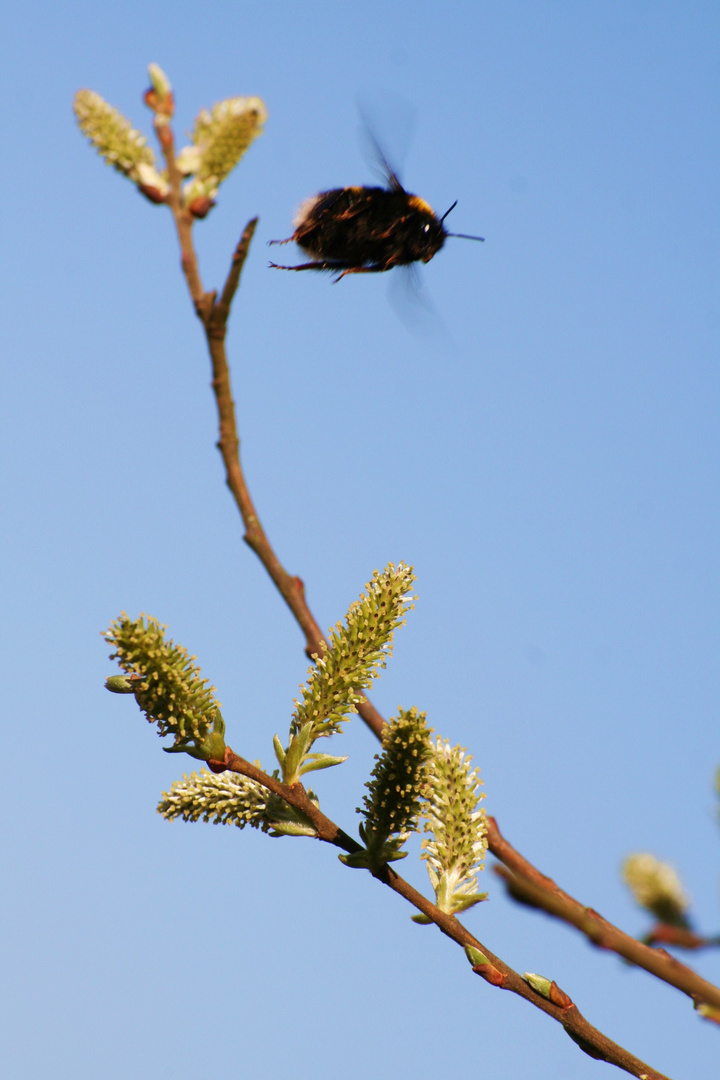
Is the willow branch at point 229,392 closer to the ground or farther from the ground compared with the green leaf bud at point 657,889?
farther from the ground

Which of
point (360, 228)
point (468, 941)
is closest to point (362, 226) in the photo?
point (360, 228)

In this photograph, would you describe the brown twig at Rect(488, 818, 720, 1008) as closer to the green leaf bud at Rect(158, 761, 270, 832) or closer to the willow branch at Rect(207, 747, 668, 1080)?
the willow branch at Rect(207, 747, 668, 1080)

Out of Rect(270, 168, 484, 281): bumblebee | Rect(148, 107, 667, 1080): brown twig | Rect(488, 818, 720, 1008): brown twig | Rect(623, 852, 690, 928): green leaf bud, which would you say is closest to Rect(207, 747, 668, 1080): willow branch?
Rect(148, 107, 667, 1080): brown twig

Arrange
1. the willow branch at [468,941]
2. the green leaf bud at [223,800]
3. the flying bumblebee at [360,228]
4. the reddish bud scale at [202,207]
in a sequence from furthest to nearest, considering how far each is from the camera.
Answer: the flying bumblebee at [360,228], the reddish bud scale at [202,207], the green leaf bud at [223,800], the willow branch at [468,941]

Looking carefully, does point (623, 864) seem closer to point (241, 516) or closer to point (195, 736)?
point (195, 736)

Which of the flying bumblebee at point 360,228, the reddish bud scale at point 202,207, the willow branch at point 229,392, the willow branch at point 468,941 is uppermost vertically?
the flying bumblebee at point 360,228

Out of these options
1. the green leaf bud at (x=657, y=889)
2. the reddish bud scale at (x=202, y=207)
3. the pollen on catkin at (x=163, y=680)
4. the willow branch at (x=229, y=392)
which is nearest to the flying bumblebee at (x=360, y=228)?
the reddish bud scale at (x=202, y=207)

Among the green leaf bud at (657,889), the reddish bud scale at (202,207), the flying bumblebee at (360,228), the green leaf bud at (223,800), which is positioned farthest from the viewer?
the flying bumblebee at (360,228)

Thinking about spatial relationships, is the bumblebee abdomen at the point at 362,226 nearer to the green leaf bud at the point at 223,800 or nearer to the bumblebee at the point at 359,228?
the bumblebee at the point at 359,228
